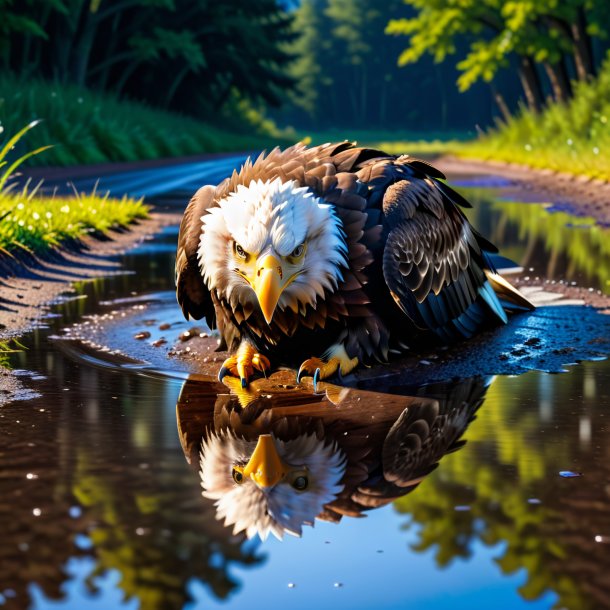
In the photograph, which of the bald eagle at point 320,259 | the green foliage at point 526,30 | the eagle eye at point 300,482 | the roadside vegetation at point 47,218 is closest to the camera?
the eagle eye at point 300,482

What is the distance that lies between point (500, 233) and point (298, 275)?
9.57 meters

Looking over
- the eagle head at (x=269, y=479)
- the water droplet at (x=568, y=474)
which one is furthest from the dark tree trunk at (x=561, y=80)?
the water droplet at (x=568, y=474)

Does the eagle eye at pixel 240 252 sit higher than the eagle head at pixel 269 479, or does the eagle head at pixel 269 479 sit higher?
the eagle eye at pixel 240 252

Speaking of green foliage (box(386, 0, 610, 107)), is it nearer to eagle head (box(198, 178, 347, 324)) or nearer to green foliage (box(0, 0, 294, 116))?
green foliage (box(0, 0, 294, 116))

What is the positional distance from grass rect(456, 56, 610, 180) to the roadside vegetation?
9.23 meters

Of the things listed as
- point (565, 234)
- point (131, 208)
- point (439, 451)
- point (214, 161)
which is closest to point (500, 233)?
point (565, 234)

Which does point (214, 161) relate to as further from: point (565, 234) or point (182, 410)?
point (182, 410)

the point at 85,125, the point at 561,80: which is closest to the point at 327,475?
the point at 85,125

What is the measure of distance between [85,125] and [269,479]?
2483 centimetres

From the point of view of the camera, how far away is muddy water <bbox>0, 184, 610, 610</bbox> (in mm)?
3492

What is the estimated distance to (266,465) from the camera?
4.77m

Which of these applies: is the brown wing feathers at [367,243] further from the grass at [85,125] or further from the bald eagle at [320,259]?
the grass at [85,125]

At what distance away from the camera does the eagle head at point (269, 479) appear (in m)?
4.10

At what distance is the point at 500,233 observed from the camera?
15.0 meters
